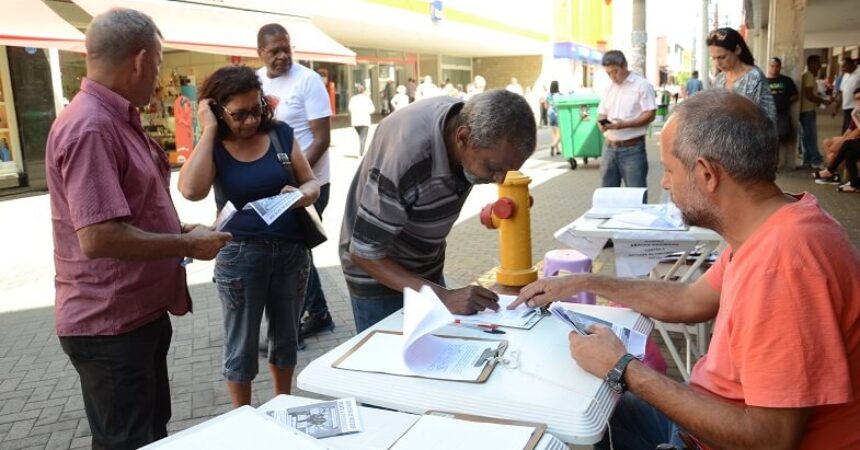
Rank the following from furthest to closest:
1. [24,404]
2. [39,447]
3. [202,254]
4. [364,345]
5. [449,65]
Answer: [449,65] → [24,404] → [39,447] → [202,254] → [364,345]

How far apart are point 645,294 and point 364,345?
101 centimetres

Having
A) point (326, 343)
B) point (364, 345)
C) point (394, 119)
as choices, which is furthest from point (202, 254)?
point (326, 343)

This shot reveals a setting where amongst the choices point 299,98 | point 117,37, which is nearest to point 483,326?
point 117,37

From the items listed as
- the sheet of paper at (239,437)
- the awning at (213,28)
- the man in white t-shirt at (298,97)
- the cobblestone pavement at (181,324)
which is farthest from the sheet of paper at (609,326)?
the awning at (213,28)

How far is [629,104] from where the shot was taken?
6.43 metres

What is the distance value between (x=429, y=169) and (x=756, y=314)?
1168mm

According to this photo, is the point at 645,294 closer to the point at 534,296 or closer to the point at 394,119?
the point at 534,296

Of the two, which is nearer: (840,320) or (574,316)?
(840,320)

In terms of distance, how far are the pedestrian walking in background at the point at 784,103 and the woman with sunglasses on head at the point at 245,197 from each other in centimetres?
981

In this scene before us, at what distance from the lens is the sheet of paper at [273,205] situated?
2.74 m

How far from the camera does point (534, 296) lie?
2.42m

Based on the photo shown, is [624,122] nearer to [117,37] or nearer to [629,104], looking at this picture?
[629,104]

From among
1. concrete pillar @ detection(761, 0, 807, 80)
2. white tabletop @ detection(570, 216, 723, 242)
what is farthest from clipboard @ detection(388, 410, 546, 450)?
concrete pillar @ detection(761, 0, 807, 80)

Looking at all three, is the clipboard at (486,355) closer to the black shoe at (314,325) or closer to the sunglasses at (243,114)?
the sunglasses at (243,114)
